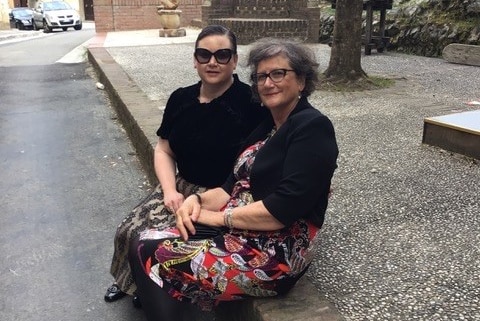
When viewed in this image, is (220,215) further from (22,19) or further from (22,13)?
(22,13)

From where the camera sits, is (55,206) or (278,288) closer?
(278,288)

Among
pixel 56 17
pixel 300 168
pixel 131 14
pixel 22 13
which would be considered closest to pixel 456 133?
pixel 300 168

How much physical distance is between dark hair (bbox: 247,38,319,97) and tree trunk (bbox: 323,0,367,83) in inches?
207

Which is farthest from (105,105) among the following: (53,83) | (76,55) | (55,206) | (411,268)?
(76,55)

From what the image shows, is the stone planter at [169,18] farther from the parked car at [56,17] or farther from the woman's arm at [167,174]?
the woman's arm at [167,174]

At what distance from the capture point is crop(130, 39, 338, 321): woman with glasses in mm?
1919

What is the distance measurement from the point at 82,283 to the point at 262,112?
1487 millimetres

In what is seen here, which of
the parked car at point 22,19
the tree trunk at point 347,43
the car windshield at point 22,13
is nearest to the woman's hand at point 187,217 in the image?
the tree trunk at point 347,43

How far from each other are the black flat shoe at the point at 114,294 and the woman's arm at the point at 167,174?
62 centimetres

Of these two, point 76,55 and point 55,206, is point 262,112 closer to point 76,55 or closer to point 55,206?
point 55,206

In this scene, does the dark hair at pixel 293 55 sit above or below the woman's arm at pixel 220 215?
above

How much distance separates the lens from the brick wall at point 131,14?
20.6 metres

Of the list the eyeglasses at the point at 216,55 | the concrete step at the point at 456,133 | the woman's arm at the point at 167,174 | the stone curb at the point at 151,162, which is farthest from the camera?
the concrete step at the point at 456,133

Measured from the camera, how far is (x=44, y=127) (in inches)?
256
